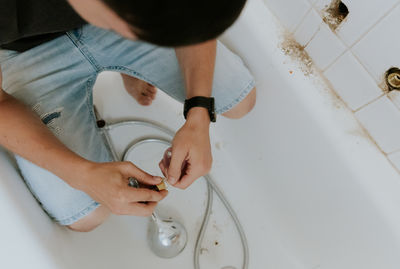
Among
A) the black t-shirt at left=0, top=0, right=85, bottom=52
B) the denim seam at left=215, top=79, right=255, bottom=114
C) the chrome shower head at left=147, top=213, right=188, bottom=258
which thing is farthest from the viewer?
the chrome shower head at left=147, top=213, right=188, bottom=258

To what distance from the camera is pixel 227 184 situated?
1064 millimetres

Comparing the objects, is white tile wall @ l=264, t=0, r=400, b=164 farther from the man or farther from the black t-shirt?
the black t-shirt

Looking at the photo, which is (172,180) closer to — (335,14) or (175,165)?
(175,165)

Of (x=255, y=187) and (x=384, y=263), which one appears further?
(x=255, y=187)

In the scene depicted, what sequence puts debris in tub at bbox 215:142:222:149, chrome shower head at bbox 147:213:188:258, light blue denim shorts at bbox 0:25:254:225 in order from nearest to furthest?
light blue denim shorts at bbox 0:25:254:225 → chrome shower head at bbox 147:213:188:258 → debris in tub at bbox 215:142:222:149

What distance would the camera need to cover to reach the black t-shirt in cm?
60

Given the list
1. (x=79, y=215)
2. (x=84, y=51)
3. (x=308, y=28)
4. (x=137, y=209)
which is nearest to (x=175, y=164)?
(x=137, y=209)

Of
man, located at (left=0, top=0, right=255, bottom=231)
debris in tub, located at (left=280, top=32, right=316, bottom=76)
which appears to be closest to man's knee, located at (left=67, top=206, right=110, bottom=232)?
man, located at (left=0, top=0, right=255, bottom=231)

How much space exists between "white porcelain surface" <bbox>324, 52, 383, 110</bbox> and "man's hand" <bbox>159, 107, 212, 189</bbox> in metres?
0.32

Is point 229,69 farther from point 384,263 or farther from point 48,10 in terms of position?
point 384,263

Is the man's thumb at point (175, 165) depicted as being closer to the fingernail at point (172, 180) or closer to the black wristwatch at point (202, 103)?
the fingernail at point (172, 180)

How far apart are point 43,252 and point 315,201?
64 centimetres

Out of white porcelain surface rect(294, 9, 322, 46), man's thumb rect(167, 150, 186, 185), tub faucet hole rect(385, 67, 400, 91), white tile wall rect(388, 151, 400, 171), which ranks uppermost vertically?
white porcelain surface rect(294, 9, 322, 46)

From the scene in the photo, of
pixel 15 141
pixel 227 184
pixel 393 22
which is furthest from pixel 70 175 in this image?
pixel 393 22
